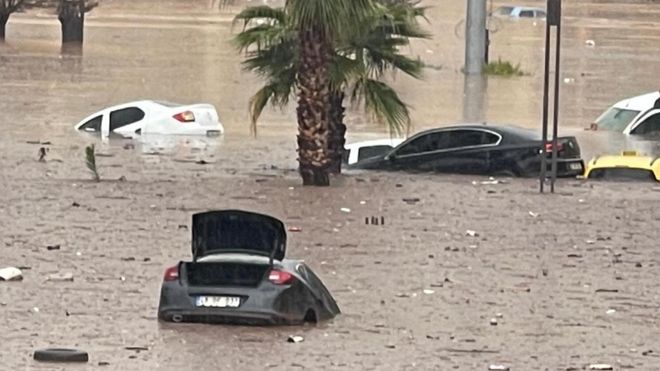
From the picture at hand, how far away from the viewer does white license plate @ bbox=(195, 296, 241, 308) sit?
1322cm

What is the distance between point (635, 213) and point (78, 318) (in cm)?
1009

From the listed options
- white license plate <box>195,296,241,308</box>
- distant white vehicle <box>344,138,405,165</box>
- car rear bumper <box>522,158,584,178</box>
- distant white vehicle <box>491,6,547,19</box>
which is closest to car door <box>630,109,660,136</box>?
distant white vehicle <box>344,138,405,165</box>

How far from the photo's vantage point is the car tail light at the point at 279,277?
1317 cm

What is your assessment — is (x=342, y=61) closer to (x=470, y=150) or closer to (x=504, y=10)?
(x=470, y=150)

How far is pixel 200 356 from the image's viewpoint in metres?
12.4

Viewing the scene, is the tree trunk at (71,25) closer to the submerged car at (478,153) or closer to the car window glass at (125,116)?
the car window glass at (125,116)

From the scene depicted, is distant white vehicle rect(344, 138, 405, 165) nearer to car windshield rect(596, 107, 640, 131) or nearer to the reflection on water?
the reflection on water

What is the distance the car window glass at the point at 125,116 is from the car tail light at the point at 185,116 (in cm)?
70

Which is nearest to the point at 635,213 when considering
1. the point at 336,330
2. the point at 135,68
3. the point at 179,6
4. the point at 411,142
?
the point at 411,142

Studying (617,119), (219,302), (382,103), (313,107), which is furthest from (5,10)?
(219,302)

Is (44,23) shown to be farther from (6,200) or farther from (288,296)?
(288,296)

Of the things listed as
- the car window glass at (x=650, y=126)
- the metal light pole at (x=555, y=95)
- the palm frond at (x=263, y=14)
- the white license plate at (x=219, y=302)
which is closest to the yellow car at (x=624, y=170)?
the metal light pole at (x=555, y=95)

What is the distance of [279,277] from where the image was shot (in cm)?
1318

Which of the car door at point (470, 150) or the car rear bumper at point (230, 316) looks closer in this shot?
the car rear bumper at point (230, 316)
